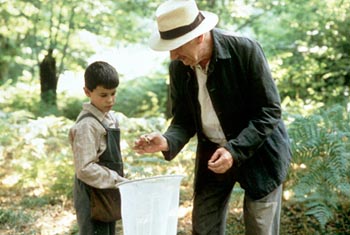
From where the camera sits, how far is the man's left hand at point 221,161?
7.30 feet

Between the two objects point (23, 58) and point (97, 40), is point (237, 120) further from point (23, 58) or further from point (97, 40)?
point (23, 58)

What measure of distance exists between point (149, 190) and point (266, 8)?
734cm

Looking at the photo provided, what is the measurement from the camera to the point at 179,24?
229cm

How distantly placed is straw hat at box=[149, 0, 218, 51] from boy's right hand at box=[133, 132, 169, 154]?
1.65 ft

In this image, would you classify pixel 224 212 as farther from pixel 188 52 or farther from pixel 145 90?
pixel 145 90

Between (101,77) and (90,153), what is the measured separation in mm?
442

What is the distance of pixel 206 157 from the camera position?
8.98 ft

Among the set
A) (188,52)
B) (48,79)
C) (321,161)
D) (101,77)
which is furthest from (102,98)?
(48,79)

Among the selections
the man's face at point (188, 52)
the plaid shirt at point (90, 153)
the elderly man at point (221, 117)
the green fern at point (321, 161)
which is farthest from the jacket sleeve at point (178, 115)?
the green fern at point (321, 161)

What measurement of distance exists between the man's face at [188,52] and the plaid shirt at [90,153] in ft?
1.98

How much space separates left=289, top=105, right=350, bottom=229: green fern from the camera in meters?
3.54

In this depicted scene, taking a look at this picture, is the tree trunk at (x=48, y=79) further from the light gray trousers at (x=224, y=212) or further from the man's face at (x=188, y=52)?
the man's face at (x=188, y=52)

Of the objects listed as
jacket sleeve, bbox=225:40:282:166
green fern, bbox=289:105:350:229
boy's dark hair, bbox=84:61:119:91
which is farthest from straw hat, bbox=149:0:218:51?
green fern, bbox=289:105:350:229

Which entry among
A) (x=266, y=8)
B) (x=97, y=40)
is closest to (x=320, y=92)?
(x=266, y=8)
